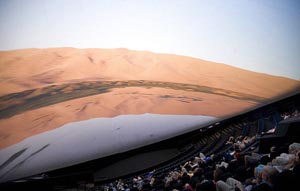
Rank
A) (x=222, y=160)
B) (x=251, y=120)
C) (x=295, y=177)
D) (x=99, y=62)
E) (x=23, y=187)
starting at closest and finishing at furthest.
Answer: (x=295, y=177) < (x=23, y=187) < (x=99, y=62) < (x=222, y=160) < (x=251, y=120)

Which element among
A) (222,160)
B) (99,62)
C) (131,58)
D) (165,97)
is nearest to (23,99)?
(99,62)

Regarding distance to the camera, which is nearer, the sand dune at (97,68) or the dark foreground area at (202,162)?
the dark foreground area at (202,162)

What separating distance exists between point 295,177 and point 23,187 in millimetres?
2024

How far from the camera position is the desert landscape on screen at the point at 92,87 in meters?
2.34

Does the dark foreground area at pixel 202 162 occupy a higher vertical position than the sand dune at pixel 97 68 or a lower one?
lower

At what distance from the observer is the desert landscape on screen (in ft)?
7.67

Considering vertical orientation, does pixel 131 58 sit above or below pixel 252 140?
above

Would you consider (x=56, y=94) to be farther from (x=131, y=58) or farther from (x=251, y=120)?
(x=251, y=120)

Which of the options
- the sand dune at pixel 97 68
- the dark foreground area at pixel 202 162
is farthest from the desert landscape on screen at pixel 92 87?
the dark foreground area at pixel 202 162

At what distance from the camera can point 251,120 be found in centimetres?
294

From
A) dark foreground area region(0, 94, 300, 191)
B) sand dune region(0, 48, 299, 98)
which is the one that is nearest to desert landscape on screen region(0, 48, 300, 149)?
sand dune region(0, 48, 299, 98)

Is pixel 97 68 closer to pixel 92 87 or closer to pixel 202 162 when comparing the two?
pixel 92 87

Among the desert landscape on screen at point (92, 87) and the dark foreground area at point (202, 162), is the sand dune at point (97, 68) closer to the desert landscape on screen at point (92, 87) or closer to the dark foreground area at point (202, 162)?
the desert landscape on screen at point (92, 87)

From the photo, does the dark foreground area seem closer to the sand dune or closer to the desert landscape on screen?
the desert landscape on screen
